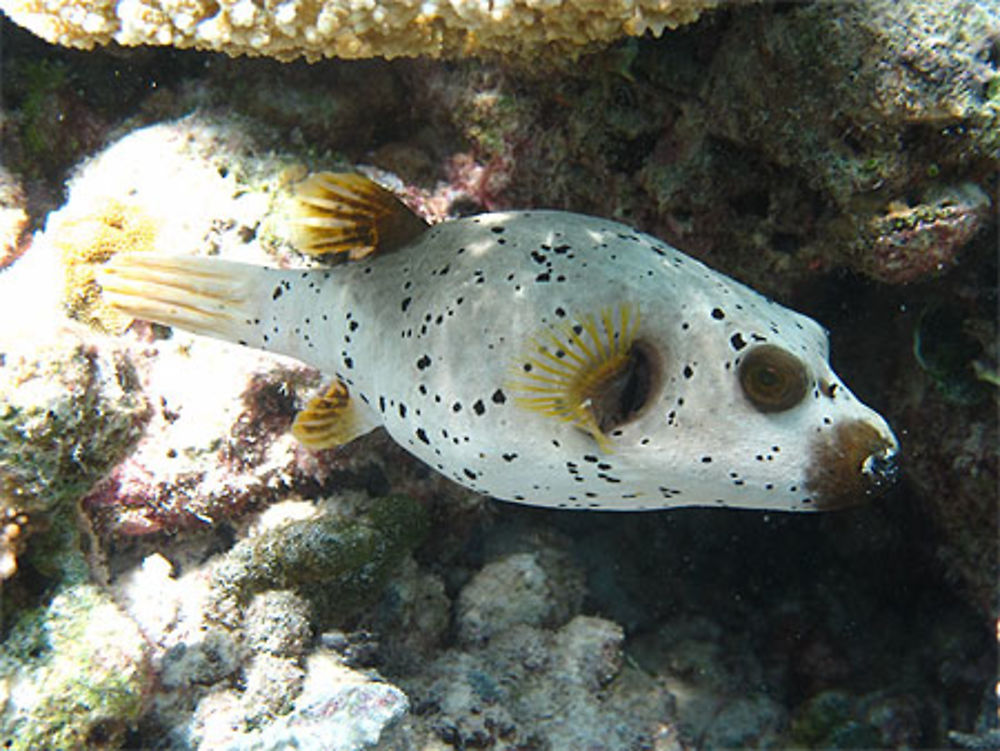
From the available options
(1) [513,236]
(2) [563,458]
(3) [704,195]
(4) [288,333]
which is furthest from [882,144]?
(4) [288,333]

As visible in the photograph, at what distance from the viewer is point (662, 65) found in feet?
10.1

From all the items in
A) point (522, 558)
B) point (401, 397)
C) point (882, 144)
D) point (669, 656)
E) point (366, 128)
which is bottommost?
point (669, 656)

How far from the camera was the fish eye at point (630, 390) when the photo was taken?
88.2 inches

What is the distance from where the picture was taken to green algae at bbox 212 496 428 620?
3070 mm

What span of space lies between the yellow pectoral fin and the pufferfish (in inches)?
2.2

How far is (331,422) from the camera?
3.07 meters

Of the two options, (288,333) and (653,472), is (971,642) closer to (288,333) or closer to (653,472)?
(653,472)

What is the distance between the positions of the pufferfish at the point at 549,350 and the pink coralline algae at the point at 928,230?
761mm

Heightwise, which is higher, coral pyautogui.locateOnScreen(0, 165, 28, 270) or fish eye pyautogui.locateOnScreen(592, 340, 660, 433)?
→ fish eye pyautogui.locateOnScreen(592, 340, 660, 433)

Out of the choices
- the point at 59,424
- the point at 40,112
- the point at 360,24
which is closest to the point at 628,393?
the point at 360,24

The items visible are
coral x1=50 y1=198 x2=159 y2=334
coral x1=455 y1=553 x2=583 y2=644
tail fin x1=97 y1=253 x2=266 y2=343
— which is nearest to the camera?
tail fin x1=97 y1=253 x2=266 y2=343

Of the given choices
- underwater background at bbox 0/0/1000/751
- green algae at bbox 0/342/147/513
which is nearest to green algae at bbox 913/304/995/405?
underwater background at bbox 0/0/1000/751

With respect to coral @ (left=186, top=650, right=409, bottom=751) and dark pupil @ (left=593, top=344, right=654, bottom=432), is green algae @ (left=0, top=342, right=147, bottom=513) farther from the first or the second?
dark pupil @ (left=593, top=344, right=654, bottom=432)

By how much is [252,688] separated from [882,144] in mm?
3302
